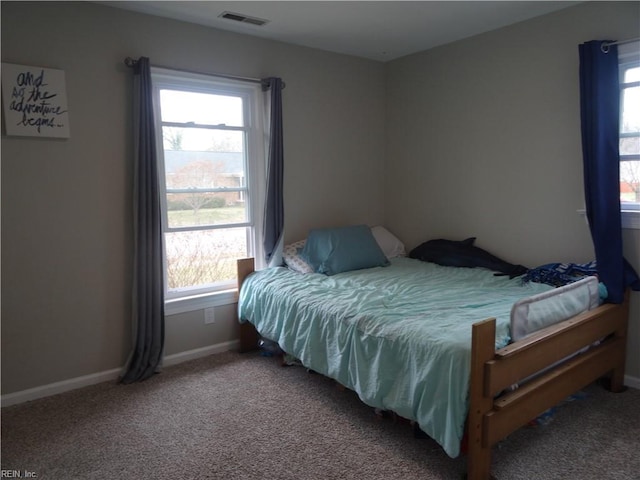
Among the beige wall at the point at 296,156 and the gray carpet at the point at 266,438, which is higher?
the beige wall at the point at 296,156

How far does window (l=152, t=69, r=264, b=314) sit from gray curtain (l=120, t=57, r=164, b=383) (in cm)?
17

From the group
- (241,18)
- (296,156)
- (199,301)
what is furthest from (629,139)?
(199,301)

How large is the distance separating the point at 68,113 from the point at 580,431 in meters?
3.34

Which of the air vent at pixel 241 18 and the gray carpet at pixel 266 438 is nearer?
the gray carpet at pixel 266 438

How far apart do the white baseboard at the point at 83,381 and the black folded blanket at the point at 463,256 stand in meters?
1.80

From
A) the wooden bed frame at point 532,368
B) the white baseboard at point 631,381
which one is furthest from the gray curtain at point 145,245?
the white baseboard at point 631,381

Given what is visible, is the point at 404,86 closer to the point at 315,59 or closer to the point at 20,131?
the point at 315,59

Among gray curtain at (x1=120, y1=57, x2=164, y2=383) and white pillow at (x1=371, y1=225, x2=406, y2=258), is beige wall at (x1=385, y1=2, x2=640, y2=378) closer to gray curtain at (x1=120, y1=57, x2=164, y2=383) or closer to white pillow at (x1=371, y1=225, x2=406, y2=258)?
white pillow at (x1=371, y1=225, x2=406, y2=258)

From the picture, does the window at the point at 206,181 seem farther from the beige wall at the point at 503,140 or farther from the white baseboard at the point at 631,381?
the white baseboard at the point at 631,381

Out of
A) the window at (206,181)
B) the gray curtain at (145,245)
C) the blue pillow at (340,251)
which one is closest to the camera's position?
the gray curtain at (145,245)

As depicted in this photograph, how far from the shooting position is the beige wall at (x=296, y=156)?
8.49ft

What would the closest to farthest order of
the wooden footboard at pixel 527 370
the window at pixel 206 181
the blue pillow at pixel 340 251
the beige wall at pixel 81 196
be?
the wooden footboard at pixel 527 370 → the beige wall at pixel 81 196 → the window at pixel 206 181 → the blue pillow at pixel 340 251

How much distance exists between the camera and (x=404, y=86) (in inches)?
155

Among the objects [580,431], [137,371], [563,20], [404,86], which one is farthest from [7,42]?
[580,431]
